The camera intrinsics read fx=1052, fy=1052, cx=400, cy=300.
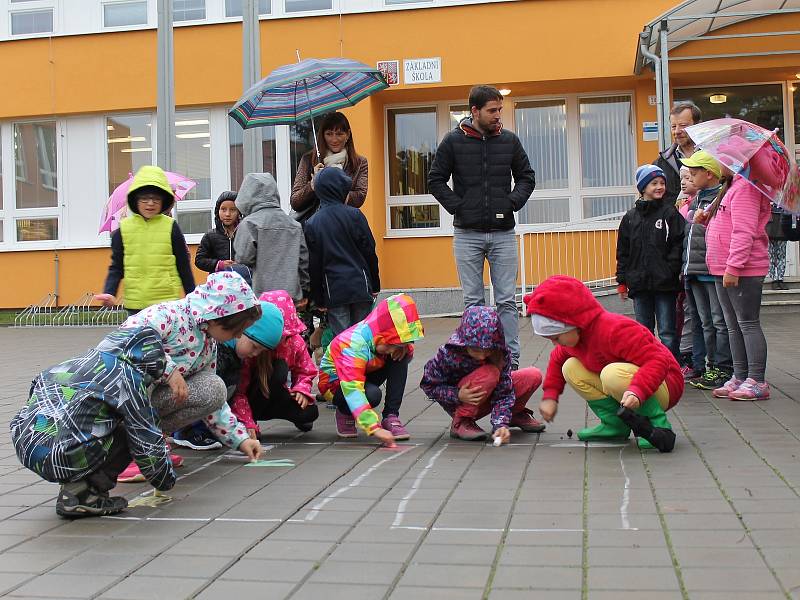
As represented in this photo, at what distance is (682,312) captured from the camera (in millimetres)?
8641

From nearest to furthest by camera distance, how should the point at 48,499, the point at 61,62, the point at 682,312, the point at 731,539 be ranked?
1. the point at 731,539
2. the point at 48,499
3. the point at 682,312
4. the point at 61,62

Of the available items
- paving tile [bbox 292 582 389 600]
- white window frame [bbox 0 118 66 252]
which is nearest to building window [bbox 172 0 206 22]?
white window frame [bbox 0 118 66 252]

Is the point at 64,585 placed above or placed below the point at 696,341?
below

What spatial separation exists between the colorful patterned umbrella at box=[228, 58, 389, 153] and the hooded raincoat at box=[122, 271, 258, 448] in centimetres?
367

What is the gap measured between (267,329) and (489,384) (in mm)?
1294

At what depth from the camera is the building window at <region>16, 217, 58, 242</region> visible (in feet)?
59.7

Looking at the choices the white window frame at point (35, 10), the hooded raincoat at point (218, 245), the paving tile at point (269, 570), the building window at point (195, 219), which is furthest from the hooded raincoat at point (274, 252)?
the white window frame at point (35, 10)

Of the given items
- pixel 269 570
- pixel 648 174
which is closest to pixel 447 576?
pixel 269 570

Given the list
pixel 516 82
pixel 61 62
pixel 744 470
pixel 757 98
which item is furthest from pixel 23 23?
pixel 744 470

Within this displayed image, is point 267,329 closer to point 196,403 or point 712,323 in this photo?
point 196,403

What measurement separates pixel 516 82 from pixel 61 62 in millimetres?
7711

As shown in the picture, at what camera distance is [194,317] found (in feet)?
16.2

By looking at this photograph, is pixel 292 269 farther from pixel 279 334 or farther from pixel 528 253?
pixel 528 253

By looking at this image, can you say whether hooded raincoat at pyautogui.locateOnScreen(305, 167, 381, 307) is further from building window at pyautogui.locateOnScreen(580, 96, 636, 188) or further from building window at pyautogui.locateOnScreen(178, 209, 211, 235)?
building window at pyautogui.locateOnScreen(178, 209, 211, 235)
